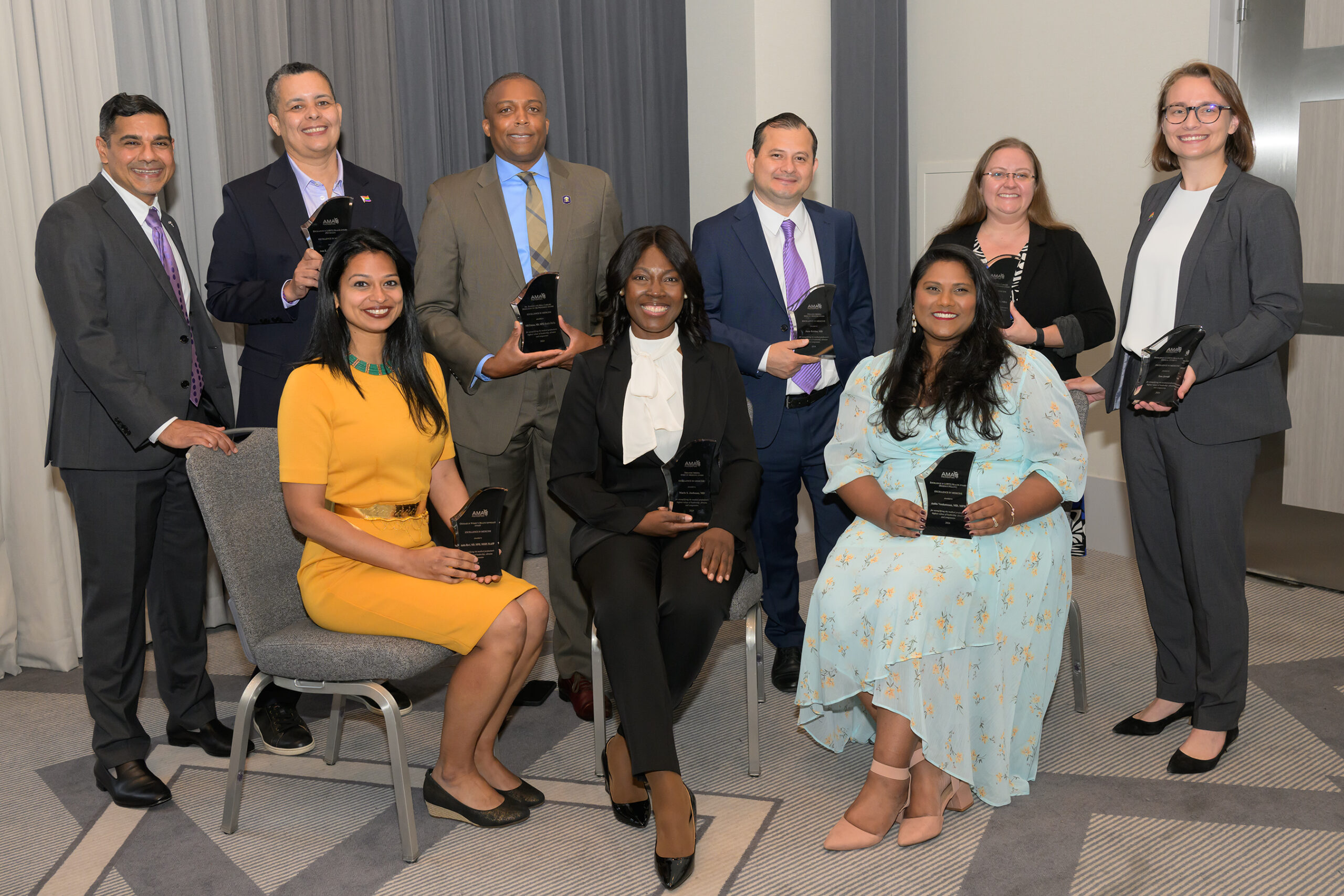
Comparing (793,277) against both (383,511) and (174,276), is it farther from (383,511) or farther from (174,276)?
(174,276)

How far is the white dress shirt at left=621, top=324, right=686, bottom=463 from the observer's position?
123 inches

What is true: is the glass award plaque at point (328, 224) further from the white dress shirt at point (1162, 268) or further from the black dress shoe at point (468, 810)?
the white dress shirt at point (1162, 268)

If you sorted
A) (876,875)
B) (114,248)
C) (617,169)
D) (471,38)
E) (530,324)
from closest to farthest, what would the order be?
(876,875), (114,248), (530,324), (471,38), (617,169)

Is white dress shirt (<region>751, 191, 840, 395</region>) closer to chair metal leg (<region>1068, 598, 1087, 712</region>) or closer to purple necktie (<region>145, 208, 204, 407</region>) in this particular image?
chair metal leg (<region>1068, 598, 1087, 712</region>)

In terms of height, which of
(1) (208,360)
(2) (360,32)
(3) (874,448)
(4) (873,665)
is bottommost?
(4) (873,665)

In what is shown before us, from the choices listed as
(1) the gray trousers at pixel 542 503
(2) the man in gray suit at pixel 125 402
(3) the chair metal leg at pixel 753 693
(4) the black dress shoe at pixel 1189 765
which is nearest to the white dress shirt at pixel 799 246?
(1) the gray trousers at pixel 542 503

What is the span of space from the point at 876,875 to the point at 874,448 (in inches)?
42.6

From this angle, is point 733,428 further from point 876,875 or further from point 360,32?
point 360,32

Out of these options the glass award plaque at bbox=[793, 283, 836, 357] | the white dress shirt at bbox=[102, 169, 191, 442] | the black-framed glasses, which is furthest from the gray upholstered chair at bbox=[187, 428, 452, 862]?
the black-framed glasses

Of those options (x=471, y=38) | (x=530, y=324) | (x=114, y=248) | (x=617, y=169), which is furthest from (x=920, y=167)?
(x=114, y=248)

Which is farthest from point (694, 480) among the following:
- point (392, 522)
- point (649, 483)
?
point (392, 522)

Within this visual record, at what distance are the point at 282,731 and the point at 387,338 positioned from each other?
1.31m

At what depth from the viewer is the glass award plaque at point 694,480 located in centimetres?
288

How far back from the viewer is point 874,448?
3025 millimetres
